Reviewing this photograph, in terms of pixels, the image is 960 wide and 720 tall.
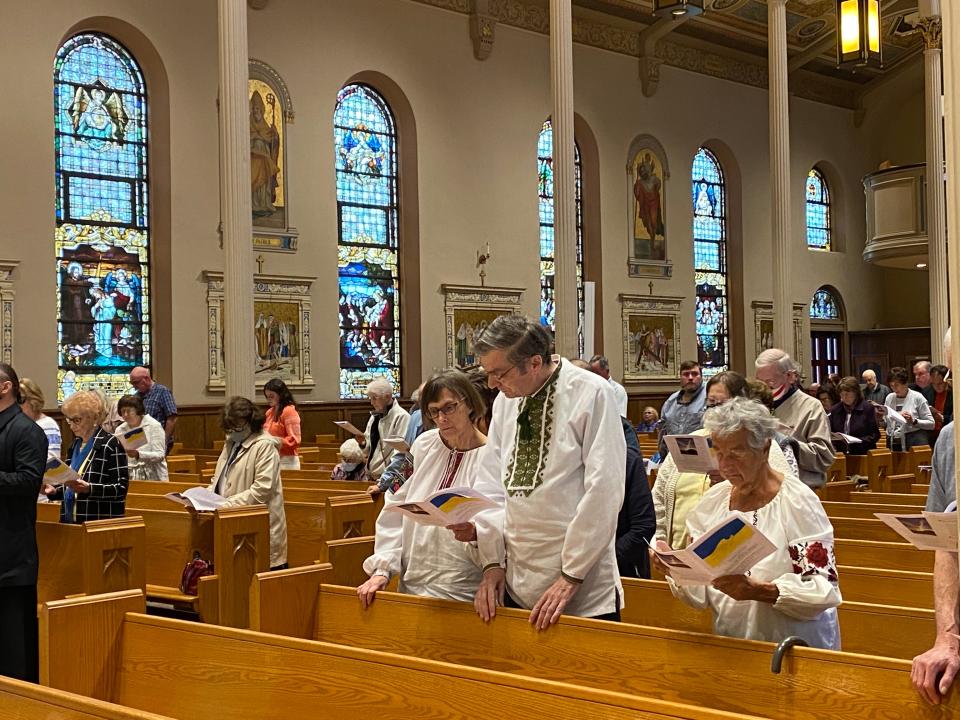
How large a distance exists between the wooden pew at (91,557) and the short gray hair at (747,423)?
10.4 ft

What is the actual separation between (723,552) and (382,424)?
5014 mm

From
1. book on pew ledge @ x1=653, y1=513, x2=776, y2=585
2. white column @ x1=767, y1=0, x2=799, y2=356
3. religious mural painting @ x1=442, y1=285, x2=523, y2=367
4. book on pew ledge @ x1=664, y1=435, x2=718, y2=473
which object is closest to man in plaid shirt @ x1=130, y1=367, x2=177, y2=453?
religious mural painting @ x1=442, y1=285, x2=523, y2=367

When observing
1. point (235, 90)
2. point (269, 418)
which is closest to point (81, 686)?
point (269, 418)

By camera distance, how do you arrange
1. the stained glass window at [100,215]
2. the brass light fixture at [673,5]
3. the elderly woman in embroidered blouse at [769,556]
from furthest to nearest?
the stained glass window at [100,215], the brass light fixture at [673,5], the elderly woman in embroidered blouse at [769,556]

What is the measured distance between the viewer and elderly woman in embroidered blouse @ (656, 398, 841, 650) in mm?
2709

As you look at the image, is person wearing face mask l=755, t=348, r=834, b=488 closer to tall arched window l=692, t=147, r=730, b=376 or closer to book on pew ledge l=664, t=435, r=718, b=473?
book on pew ledge l=664, t=435, r=718, b=473

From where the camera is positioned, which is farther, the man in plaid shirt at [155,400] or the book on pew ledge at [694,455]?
the man in plaid shirt at [155,400]

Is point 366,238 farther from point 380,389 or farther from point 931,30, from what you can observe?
point 380,389

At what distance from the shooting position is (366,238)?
669 inches

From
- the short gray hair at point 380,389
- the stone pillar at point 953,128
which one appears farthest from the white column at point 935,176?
the stone pillar at point 953,128

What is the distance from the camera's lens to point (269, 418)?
8.84 m

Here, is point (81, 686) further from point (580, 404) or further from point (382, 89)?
point (382, 89)

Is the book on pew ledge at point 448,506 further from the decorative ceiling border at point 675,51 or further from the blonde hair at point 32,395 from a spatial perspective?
the decorative ceiling border at point 675,51

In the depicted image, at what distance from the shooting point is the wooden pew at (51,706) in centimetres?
239
